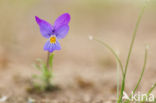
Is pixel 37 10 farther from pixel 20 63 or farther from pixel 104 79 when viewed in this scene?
pixel 104 79

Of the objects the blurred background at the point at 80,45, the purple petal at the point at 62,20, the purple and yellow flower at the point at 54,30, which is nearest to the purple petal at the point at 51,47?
the purple and yellow flower at the point at 54,30

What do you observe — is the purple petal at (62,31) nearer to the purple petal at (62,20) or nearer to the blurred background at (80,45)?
the purple petal at (62,20)

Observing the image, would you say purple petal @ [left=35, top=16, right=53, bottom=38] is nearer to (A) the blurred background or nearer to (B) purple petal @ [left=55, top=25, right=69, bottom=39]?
(B) purple petal @ [left=55, top=25, right=69, bottom=39]

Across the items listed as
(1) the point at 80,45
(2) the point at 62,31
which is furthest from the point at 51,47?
(1) the point at 80,45

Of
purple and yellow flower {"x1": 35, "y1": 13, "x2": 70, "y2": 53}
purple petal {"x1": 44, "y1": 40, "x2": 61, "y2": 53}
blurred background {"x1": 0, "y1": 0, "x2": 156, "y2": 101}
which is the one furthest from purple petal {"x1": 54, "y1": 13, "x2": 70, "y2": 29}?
blurred background {"x1": 0, "y1": 0, "x2": 156, "y2": 101}

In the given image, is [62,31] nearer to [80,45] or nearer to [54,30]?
[54,30]

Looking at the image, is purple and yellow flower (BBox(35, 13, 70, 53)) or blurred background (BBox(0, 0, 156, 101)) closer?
purple and yellow flower (BBox(35, 13, 70, 53))

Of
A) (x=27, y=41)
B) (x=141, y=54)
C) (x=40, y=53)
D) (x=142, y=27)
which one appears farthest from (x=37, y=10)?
(x=141, y=54)
